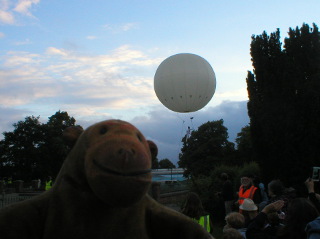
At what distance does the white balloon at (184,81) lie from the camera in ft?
40.8

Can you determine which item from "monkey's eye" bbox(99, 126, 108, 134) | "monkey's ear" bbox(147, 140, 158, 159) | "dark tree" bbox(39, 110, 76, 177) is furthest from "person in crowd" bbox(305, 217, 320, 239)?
"dark tree" bbox(39, 110, 76, 177)

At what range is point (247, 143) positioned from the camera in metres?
40.1

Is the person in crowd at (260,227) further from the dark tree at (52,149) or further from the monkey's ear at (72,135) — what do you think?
the dark tree at (52,149)

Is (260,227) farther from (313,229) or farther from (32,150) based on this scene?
(32,150)

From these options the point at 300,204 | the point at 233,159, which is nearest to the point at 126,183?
the point at 300,204

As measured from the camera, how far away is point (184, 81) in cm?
1241

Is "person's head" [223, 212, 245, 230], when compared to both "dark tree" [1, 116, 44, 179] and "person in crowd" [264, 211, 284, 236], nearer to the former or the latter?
"person in crowd" [264, 211, 284, 236]

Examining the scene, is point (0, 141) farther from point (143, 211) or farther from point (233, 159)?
point (143, 211)

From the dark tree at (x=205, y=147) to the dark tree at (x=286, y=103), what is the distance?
2581 centimetres

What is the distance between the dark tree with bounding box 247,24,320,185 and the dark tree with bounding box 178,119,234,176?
25811 millimetres

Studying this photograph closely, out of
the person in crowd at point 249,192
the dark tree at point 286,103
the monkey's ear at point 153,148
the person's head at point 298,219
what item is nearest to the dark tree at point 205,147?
the dark tree at point 286,103

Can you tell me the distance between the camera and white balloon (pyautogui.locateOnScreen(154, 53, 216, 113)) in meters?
12.4

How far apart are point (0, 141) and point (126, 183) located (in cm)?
4455

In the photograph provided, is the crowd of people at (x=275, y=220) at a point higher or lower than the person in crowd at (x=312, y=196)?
lower
